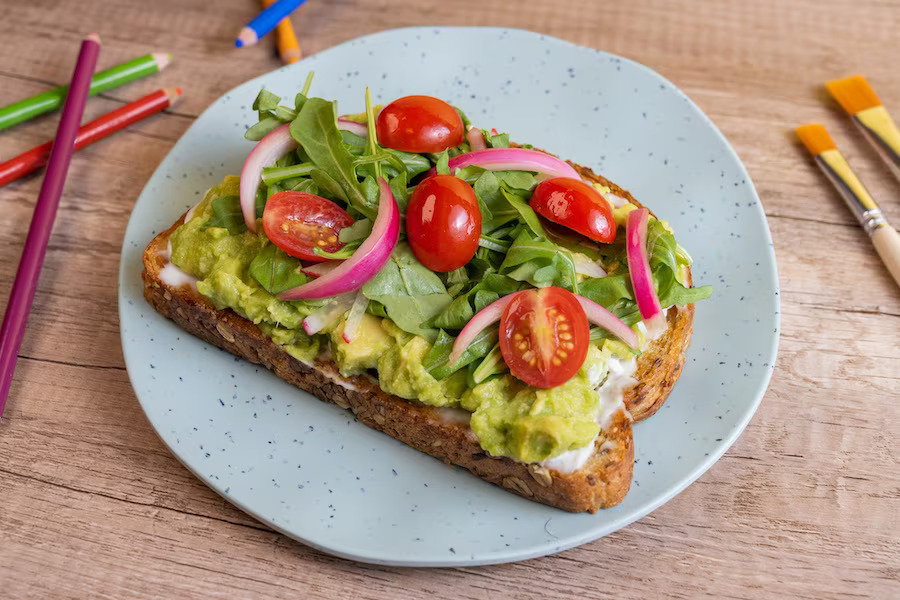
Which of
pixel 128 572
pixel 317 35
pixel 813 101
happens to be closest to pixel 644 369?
pixel 128 572

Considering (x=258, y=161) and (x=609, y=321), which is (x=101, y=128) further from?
(x=609, y=321)

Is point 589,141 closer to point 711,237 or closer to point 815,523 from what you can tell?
point 711,237

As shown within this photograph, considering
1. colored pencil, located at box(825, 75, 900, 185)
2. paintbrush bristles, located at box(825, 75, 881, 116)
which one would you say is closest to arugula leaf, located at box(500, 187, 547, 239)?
colored pencil, located at box(825, 75, 900, 185)

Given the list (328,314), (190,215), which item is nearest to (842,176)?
(328,314)

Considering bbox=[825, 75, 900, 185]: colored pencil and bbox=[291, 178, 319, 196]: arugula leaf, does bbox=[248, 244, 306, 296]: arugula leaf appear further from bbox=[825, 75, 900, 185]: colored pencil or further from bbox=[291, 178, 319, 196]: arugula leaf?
bbox=[825, 75, 900, 185]: colored pencil

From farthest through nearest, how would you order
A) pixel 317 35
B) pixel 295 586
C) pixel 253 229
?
pixel 317 35
pixel 253 229
pixel 295 586
